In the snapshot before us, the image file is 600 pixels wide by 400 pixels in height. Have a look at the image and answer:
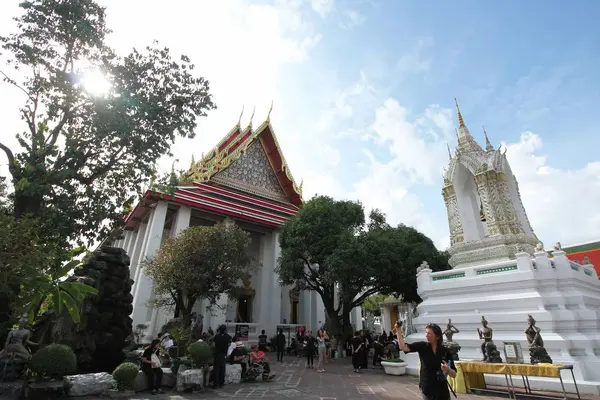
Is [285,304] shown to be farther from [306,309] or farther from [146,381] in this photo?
[146,381]

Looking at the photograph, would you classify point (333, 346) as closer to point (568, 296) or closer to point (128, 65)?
point (568, 296)

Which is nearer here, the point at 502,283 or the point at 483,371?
the point at 483,371

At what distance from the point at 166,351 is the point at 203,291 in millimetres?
3379

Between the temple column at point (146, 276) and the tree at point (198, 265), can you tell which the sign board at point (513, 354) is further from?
the temple column at point (146, 276)

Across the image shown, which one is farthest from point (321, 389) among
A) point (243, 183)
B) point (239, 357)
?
point (243, 183)

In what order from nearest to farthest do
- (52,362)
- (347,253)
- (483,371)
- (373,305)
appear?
(52,362), (483,371), (347,253), (373,305)

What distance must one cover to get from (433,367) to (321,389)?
190 inches

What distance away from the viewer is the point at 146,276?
1465cm

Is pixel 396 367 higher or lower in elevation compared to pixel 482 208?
lower

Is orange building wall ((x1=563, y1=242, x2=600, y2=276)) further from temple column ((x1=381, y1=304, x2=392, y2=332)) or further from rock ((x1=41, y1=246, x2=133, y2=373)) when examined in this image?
rock ((x1=41, y1=246, x2=133, y2=373))

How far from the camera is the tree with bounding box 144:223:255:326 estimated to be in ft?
40.0

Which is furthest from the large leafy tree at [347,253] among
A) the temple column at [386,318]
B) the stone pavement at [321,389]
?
the temple column at [386,318]

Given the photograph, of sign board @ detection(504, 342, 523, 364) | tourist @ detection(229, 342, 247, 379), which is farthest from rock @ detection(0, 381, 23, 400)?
sign board @ detection(504, 342, 523, 364)

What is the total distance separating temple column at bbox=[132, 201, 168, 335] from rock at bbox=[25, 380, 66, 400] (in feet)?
30.2
